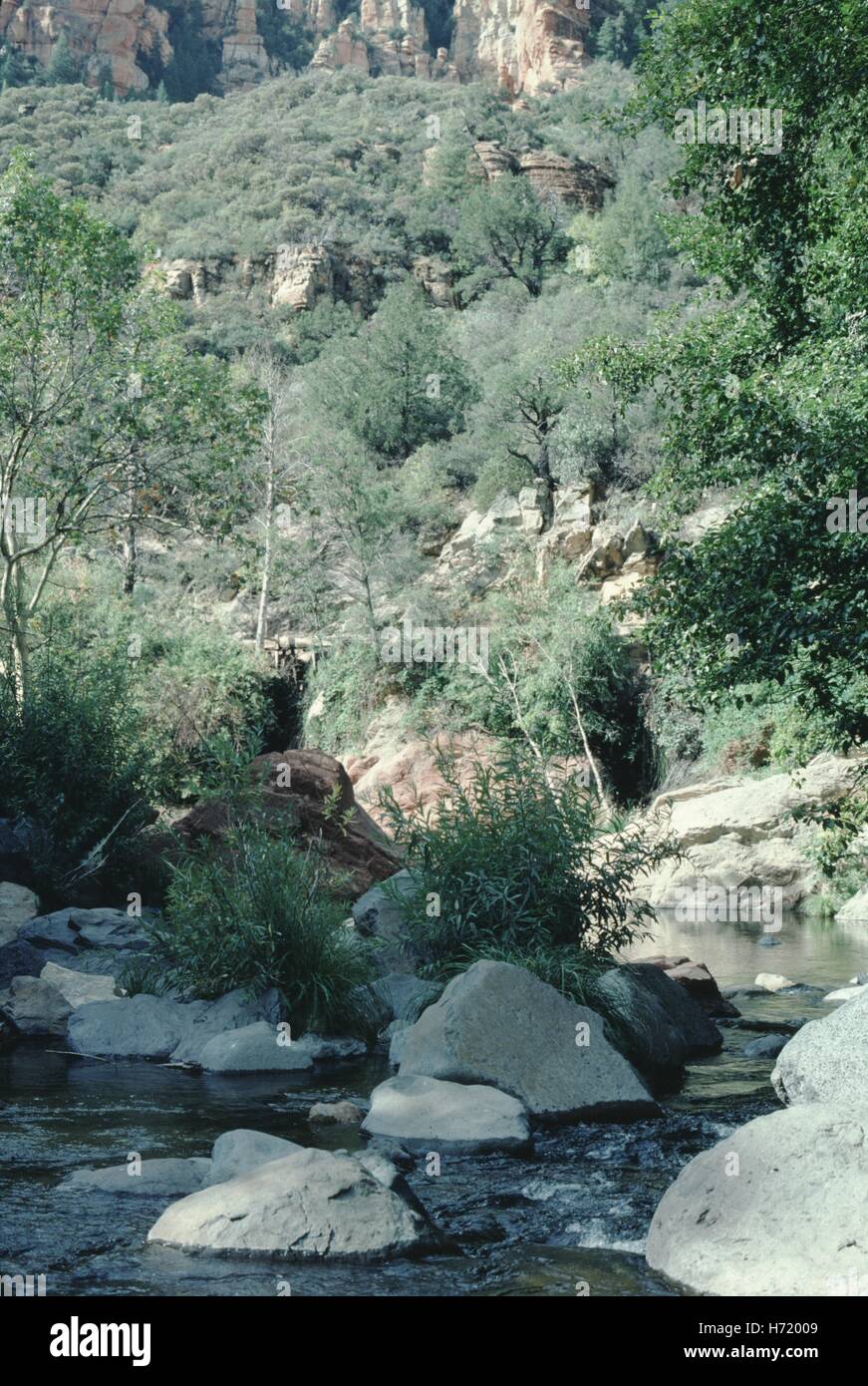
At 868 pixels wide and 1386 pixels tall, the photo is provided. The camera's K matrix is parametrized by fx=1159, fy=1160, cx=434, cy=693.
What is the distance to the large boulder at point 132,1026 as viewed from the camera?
906cm

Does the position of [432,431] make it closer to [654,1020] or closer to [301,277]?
[301,277]

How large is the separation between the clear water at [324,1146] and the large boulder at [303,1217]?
0.09 metres

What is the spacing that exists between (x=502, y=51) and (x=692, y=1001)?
311 ft

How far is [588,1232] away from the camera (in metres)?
5.21

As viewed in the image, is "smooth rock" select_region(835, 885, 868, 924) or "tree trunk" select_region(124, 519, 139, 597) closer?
"smooth rock" select_region(835, 885, 868, 924)

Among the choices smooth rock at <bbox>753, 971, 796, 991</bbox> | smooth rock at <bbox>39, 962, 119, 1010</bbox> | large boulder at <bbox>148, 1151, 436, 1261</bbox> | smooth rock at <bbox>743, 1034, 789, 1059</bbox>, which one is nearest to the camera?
large boulder at <bbox>148, 1151, 436, 1261</bbox>

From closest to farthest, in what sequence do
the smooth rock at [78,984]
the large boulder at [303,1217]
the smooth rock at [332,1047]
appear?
1. the large boulder at [303,1217]
2. the smooth rock at [332,1047]
3. the smooth rock at [78,984]

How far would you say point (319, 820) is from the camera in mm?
14594

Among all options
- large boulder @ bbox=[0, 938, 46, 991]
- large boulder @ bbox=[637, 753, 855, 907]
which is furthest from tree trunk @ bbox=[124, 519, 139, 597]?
large boulder @ bbox=[0, 938, 46, 991]

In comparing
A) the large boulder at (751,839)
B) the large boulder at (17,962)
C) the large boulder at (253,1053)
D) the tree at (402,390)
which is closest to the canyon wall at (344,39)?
the tree at (402,390)

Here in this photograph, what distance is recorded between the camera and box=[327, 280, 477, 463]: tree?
1481 inches

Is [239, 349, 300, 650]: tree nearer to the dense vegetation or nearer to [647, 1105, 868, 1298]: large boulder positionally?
the dense vegetation

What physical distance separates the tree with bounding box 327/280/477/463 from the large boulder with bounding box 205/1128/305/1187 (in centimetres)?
3351

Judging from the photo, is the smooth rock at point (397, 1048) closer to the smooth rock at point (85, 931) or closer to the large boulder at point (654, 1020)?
the large boulder at point (654, 1020)
